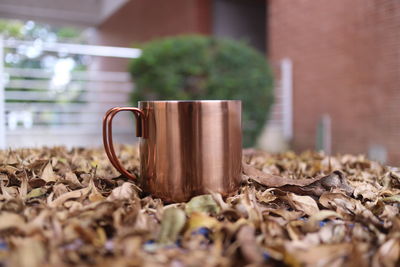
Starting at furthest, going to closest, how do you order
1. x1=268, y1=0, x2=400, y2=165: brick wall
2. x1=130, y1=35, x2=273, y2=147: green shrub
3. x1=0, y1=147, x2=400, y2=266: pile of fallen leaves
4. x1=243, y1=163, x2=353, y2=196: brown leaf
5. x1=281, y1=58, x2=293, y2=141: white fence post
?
1. x1=281, y1=58, x2=293, y2=141: white fence post
2. x1=130, y1=35, x2=273, y2=147: green shrub
3. x1=268, y1=0, x2=400, y2=165: brick wall
4. x1=243, y1=163, x2=353, y2=196: brown leaf
5. x1=0, y1=147, x2=400, y2=266: pile of fallen leaves

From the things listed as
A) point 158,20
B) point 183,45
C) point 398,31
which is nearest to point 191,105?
point 398,31

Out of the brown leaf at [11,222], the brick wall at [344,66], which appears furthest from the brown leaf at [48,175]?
the brick wall at [344,66]

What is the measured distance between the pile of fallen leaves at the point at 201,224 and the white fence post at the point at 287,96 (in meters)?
4.32

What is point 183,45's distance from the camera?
4418mm

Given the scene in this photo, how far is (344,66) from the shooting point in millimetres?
4145

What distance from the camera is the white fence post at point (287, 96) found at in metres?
5.04

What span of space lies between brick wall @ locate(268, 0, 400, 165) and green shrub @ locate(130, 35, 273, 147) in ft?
1.74

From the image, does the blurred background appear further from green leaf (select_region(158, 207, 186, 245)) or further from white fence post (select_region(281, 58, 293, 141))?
green leaf (select_region(158, 207, 186, 245))

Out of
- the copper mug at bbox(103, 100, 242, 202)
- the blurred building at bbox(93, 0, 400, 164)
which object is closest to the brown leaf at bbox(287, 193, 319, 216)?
the copper mug at bbox(103, 100, 242, 202)

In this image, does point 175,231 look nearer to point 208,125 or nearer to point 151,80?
point 208,125

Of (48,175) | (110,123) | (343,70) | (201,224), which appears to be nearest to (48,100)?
(343,70)

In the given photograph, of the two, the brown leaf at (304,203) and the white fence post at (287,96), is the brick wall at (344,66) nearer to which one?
the white fence post at (287,96)

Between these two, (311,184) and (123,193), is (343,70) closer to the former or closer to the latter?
(311,184)

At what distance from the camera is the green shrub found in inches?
172
